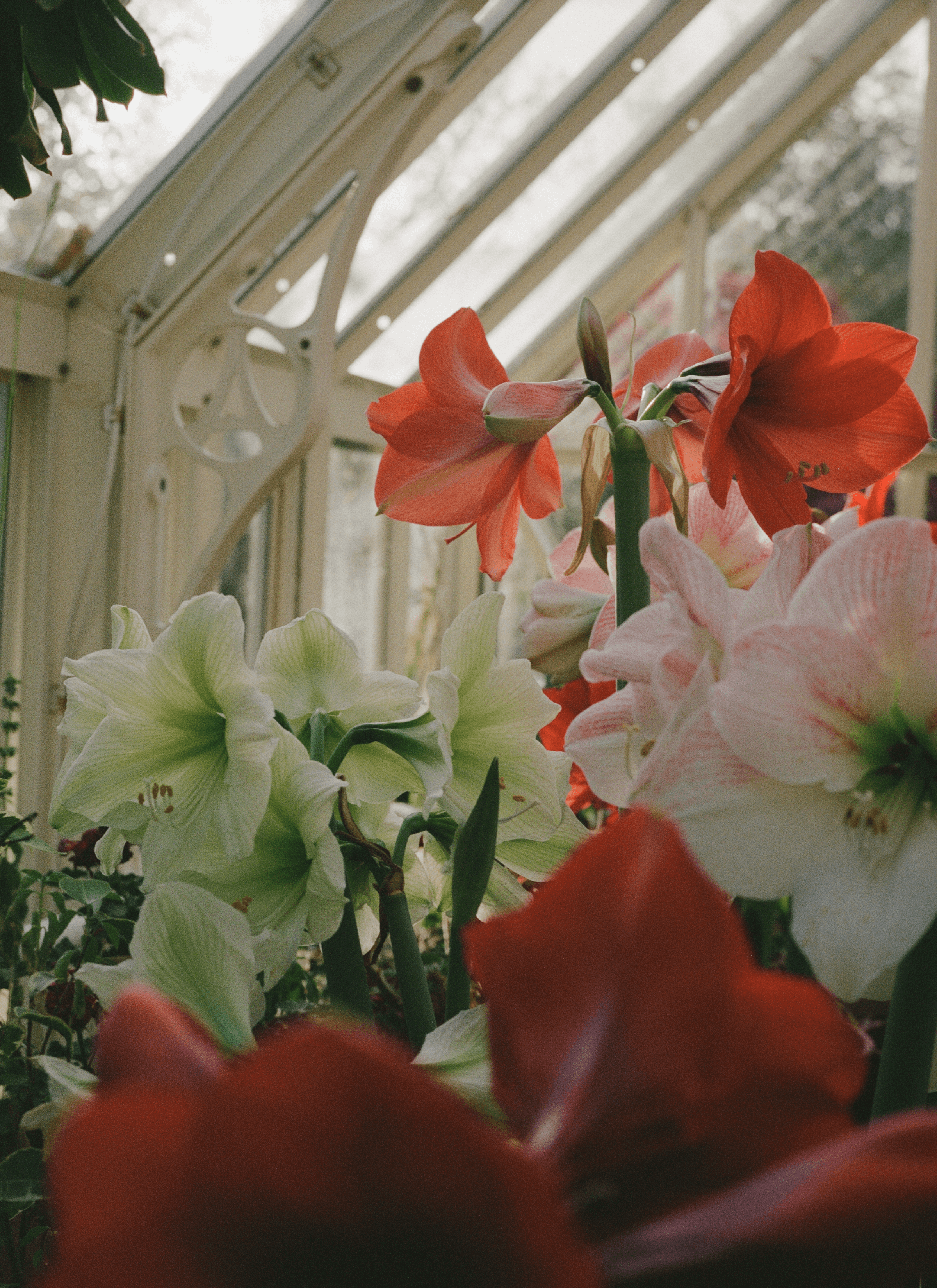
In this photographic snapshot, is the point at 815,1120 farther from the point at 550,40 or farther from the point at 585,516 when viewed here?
the point at 550,40

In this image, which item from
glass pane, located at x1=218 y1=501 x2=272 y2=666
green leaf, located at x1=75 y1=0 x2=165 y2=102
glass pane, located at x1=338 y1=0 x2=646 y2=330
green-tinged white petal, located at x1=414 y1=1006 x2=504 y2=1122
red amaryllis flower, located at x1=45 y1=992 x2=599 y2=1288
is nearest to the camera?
red amaryllis flower, located at x1=45 y1=992 x2=599 y2=1288

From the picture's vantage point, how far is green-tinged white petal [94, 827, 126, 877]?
289 millimetres

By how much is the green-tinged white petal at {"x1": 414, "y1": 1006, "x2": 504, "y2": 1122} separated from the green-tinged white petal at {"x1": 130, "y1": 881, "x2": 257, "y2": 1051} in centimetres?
4

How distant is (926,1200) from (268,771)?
7.2 inches

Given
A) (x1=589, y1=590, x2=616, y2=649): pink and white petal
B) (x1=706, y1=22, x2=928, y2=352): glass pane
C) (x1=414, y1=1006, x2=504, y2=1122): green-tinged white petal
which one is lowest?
(x1=414, y1=1006, x2=504, y2=1122): green-tinged white petal

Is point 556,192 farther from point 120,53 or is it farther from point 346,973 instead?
point 346,973

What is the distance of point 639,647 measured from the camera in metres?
0.21

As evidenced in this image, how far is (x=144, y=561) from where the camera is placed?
1727 mm

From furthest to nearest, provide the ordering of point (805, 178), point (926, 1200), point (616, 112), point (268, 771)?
point (805, 178), point (616, 112), point (268, 771), point (926, 1200)

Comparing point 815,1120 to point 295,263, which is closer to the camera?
point 815,1120

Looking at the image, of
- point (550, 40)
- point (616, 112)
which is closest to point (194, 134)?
point (550, 40)

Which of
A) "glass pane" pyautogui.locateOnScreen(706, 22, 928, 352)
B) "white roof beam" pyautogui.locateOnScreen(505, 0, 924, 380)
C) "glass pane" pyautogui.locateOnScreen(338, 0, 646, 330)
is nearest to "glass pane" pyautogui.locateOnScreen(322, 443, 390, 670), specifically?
"glass pane" pyautogui.locateOnScreen(338, 0, 646, 330)

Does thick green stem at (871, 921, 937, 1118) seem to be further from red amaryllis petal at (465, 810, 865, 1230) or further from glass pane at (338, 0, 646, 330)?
glass pane at (338, 0, 646, 330)

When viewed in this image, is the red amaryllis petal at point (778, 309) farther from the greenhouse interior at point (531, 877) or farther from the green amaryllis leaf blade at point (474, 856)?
the green amaryllis leaf blade at point (474, 856)
